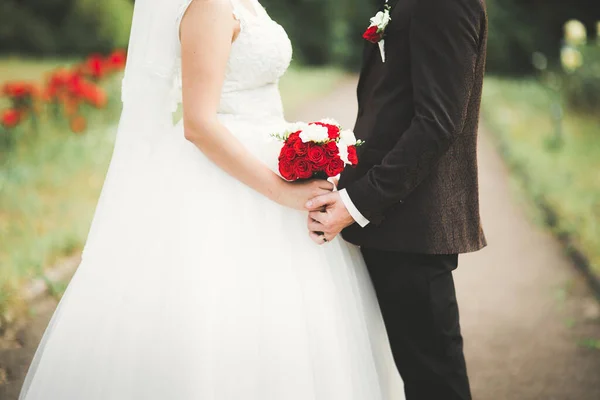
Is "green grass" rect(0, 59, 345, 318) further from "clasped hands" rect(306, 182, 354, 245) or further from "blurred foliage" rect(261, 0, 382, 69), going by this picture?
"blurred foliage" rect(261, 0, 382, 69)

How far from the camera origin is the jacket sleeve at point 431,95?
2066mm

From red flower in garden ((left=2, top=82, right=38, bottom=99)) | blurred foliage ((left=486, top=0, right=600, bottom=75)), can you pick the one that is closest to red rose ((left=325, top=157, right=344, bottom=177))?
red flower in garden ((left=2, top=82, right=38, bottom=99))

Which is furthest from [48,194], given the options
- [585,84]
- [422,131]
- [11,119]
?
[585,84]

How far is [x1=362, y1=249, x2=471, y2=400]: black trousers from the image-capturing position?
2346mm

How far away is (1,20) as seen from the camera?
20.0 m

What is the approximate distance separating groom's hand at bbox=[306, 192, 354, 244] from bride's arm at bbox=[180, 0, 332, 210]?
4 cm

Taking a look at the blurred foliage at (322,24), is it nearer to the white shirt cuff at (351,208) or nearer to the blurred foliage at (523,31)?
the blurred foliage at (523,31)

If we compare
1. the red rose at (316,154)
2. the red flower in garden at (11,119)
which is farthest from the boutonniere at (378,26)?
the red flower in garden at (11,119)

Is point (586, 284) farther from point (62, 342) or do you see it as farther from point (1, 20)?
point (1, 20)

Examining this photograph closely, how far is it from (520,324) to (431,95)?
2823 mm

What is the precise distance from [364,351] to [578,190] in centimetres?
512

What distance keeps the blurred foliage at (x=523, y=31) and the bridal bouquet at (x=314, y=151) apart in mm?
23796

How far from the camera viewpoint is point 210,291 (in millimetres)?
2295

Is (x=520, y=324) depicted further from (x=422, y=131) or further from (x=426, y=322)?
(x=422, y=131)
